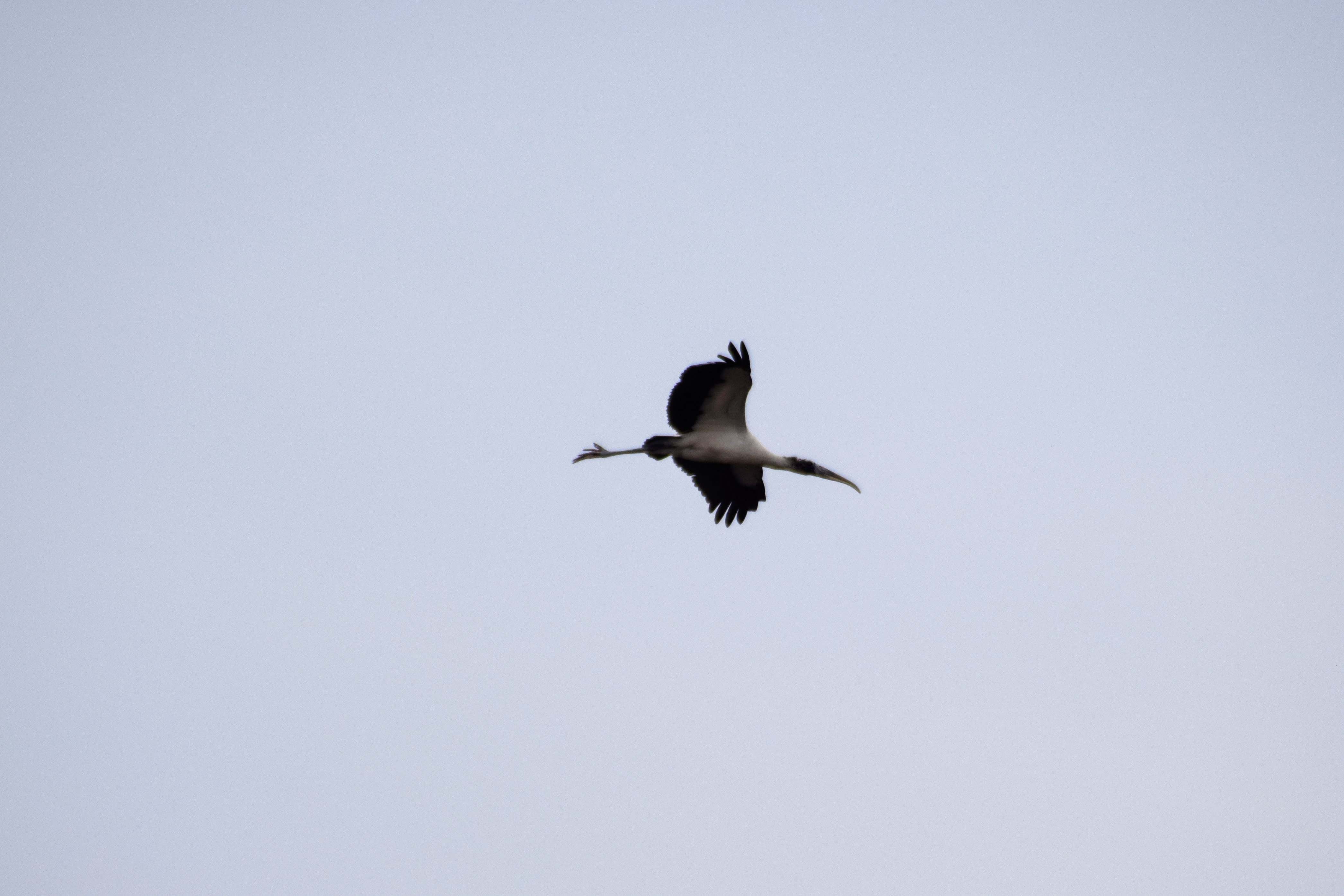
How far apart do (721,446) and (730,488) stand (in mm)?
1428

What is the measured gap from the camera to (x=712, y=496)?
87.6 feet

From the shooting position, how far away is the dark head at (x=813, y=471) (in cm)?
2705

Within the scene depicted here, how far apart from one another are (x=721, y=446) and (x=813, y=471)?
95.4 inches

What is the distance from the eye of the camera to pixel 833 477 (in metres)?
27.6

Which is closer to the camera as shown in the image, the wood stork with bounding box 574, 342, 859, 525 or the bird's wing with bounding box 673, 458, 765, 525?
the wood stork with bounding box 574, 342, 859, 525

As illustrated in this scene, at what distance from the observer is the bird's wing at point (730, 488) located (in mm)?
26672

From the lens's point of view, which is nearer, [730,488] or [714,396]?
[714,396]

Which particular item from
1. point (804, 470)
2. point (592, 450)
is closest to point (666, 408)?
point (592, 450)

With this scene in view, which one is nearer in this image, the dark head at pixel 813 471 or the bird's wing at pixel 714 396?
the bird's wing at pixel 714 396

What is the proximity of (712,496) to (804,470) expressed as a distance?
1.77m

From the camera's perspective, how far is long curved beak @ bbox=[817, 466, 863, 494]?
2739 centimetres

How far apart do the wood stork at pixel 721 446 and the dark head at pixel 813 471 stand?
11 millimetres

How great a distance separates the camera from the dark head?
27.0 meters

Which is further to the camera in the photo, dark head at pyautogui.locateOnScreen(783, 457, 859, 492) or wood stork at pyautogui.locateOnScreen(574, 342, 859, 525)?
dark head at pyautogui.locateOnScreen(783, 457, 859, 492)
